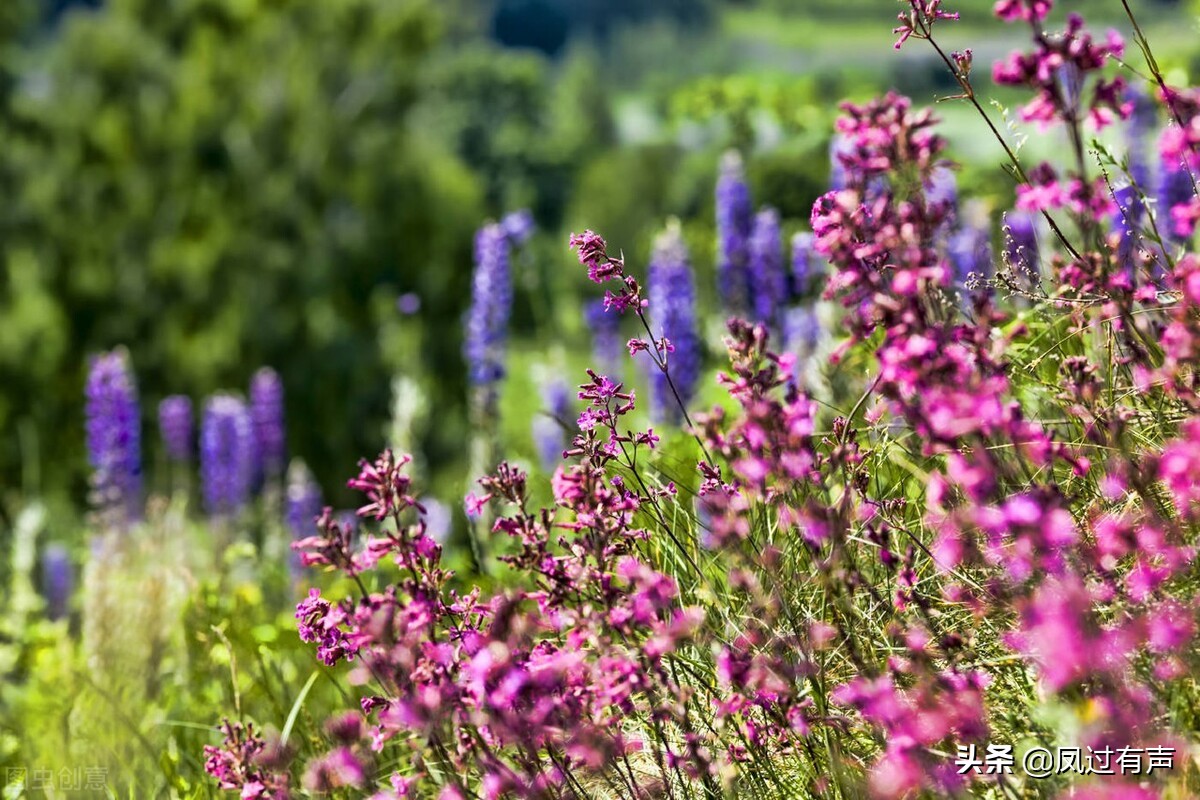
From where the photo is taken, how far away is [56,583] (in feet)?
29.1

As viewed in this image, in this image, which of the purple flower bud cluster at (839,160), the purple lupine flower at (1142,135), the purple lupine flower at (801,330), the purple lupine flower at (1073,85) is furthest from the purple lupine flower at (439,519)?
the purple lupine flower at (1073,85)

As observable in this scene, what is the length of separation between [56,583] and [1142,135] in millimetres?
7655

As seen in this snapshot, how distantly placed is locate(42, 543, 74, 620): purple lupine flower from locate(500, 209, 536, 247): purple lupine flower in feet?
12.5

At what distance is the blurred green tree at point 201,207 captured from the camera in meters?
16.7

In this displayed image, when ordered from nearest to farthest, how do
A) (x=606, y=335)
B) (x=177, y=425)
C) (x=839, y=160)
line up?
(x=839, y=160) → (x=606, y=335) → (x=177, y=425)

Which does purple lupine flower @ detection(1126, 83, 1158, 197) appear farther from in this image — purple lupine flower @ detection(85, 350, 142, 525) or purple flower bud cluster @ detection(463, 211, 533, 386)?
purple lupine flower @ detection(85, 350, 142, 525)

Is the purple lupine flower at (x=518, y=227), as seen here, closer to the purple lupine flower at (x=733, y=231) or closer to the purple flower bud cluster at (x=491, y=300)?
the purple flower bud cluster at (x=491, y=300)

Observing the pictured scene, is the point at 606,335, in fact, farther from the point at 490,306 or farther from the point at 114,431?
the point at 114,431

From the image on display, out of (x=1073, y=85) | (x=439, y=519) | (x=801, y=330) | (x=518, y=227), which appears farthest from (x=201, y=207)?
(x=1073, y=85)

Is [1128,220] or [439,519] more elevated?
[439,519]

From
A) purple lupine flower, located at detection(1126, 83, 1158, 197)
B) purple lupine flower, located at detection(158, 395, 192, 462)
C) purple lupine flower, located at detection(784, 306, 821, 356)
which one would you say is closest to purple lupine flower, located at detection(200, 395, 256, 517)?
purple lupine flower, located at detection(158, 395, 192, 462)

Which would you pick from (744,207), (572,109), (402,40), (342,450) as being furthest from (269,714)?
(572,109)

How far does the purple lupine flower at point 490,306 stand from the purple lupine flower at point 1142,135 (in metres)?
3.72

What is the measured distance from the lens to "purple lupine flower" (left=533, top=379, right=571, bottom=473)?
950 cm
